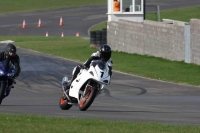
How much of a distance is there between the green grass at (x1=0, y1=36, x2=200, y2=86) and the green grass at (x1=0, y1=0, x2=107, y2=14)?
22930 millimetres

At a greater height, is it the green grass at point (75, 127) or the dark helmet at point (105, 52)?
the dark helmet at point (105, 52)

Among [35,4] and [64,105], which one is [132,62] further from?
[35,4]

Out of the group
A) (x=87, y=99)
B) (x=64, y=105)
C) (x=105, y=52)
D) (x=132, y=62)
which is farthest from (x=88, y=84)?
(x=132, y=62)

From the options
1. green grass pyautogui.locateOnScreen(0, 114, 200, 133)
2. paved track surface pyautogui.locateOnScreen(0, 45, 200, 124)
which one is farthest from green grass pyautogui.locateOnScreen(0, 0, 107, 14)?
green grass pyautogui.locateOnScreen(0, 114, 200, 133)

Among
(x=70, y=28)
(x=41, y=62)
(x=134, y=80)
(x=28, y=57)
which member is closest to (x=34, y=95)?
(x=134, y=80)

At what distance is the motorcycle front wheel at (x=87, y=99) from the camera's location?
1380 cm

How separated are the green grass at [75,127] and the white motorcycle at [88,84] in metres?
2.16

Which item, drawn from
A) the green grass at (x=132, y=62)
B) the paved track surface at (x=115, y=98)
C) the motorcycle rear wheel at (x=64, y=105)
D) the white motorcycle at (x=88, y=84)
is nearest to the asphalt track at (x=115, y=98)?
the paved track surface at (x=115, y=98)

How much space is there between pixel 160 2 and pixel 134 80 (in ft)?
135

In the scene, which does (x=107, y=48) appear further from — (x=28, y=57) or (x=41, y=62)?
(x=28, y=57)

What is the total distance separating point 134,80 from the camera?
78.4ft

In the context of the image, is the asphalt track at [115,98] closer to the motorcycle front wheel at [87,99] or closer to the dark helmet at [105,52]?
the motorcycle front wheel at [87,99]

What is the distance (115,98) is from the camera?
738 inches

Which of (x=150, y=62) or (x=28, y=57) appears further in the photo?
(x=28, y=57)
